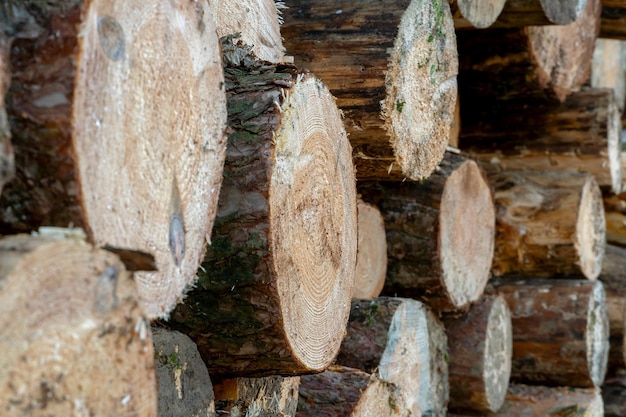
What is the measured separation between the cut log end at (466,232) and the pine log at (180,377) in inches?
48.6

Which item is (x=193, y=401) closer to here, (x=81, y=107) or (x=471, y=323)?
(x=81, y=107)

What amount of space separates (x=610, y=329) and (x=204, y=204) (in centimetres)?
319

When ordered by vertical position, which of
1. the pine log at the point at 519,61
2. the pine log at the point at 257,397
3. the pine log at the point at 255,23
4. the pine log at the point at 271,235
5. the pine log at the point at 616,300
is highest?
the pine log at the point at 255,23

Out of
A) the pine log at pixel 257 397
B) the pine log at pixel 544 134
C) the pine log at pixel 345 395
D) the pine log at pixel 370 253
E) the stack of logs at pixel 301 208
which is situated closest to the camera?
the stack of logs at pixel 301 208

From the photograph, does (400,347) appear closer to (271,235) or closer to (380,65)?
(380,65)

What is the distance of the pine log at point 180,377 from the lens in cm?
152

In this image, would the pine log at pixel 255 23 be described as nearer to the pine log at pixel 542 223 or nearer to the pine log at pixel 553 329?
the pine log at pixel 542 223

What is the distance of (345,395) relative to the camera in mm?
2021

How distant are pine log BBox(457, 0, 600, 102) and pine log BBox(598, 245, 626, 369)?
0.93 m

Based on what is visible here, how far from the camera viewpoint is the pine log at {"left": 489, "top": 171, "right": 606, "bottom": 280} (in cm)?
338

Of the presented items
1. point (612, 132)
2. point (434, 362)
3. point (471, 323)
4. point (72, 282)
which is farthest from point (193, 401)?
point (612, 132)

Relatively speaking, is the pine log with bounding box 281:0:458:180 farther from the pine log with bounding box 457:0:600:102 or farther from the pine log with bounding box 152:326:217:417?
the pine log with bounding box 457:0:600:102

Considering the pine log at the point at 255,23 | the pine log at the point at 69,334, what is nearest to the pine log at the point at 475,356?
the pine log at the point at 255,23

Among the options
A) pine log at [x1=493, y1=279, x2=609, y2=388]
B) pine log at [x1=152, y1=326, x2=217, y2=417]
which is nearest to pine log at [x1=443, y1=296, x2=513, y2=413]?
pine log at [x1=493, y1=279, x2=609, y2=388]
